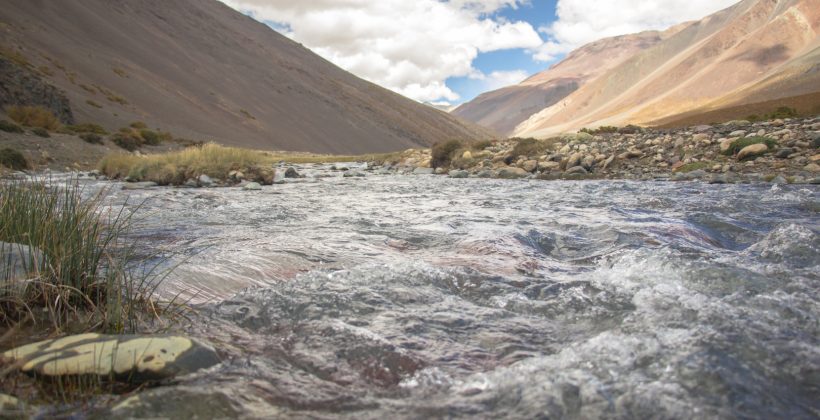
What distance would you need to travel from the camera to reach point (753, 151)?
1138cm

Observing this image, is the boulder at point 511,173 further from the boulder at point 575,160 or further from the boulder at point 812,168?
the boulder at point 812,168

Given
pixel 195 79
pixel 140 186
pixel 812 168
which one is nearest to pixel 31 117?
pixel 140 186

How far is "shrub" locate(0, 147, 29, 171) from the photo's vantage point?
13930mm

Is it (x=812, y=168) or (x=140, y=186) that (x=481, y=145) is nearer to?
(x=812, y=168)

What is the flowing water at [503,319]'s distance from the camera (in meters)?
1.96

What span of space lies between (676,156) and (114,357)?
1398cm

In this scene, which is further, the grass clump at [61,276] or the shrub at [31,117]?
the shrub at [31,117]

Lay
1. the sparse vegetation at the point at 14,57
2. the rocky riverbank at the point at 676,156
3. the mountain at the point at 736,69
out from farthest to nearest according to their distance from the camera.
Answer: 1. the mountain at the point at 736,69
2. the sparse vegetation at the point at 14,57
3. the rocky riverbank at the point at 676,156

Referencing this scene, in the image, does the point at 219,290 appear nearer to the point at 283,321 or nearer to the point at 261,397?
the point at 283,321

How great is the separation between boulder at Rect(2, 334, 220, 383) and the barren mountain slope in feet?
251

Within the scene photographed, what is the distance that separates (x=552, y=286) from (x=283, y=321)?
6.11 feet

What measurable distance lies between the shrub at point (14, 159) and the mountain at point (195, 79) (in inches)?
823

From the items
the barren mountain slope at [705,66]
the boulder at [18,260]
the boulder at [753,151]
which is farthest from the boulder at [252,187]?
the barren mountain slope at [705,66]

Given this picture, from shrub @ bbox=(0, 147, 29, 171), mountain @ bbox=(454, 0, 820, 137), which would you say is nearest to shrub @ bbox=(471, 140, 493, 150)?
shrub @ bbox=(0, 147, 29, 171)
